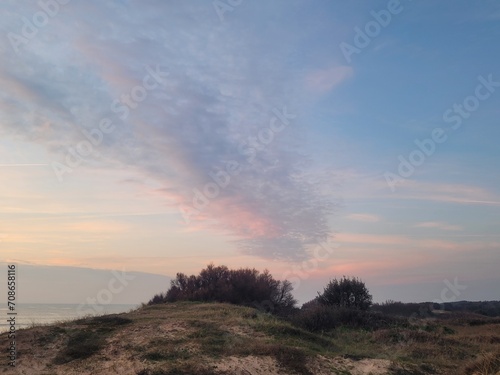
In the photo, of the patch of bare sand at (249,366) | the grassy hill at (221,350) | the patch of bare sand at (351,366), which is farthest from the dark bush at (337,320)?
the patch of bare sand at (249,366)

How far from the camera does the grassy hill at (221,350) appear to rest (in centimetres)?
1652

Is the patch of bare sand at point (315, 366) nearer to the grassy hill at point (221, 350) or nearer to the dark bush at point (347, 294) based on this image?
the grassy hill at point (221, 350)

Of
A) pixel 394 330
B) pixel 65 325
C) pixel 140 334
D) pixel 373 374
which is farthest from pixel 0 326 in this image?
pixel 394 330

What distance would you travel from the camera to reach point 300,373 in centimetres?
1644

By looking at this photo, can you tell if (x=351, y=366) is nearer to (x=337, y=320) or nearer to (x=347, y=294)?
(x=337, y=320)

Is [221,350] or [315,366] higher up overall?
[221,350]

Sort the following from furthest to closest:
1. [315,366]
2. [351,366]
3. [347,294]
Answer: [347,294] < [351,366] < [315,366]

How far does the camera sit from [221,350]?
18188 mm

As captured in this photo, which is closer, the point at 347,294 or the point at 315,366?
the point at 315,366

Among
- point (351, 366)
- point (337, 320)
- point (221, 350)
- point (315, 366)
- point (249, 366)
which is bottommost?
point (351, 366)

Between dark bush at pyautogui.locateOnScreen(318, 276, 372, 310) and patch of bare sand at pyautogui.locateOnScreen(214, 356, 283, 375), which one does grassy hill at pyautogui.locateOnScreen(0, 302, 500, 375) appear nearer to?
patch of bare sand at pyautogui.locateOnScreen(214, 356, 283, 375)

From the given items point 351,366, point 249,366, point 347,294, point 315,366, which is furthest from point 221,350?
point 347,294

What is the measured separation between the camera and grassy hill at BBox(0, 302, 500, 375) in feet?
54.2

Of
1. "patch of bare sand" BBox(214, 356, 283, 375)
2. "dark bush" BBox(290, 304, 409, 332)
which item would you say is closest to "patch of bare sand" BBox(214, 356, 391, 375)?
"patch of bare sand" BBox(214, 356, 283, 375)
